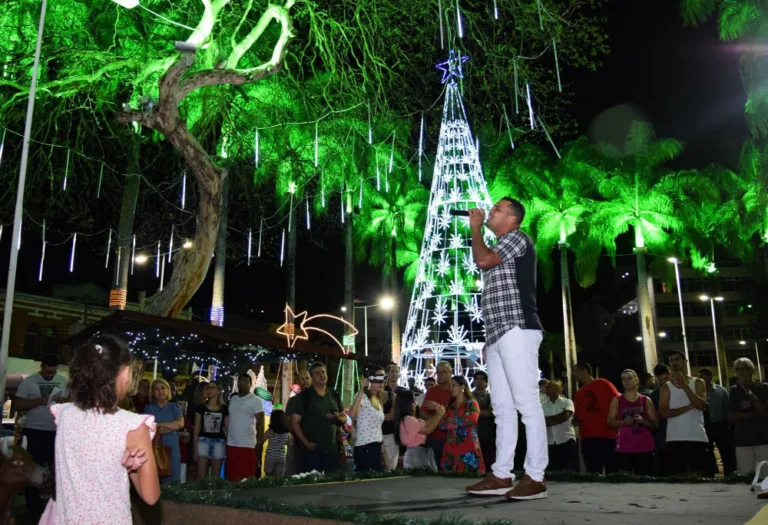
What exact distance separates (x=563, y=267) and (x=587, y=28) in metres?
25.2

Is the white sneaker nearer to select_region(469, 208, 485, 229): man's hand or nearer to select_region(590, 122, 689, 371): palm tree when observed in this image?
select_region(469, 208, 485, 229): man's hand

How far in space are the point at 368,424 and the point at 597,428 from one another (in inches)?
130

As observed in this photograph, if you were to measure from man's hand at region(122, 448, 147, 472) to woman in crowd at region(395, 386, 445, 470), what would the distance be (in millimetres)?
7193

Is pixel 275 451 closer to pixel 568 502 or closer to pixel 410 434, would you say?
pixel 410 434

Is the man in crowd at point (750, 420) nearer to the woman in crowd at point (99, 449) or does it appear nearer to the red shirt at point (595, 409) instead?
the red shirt at point (595, 409)

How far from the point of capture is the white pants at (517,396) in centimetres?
519

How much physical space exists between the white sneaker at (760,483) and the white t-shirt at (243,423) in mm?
7126

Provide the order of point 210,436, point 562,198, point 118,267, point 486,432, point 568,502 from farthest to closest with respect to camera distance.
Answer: point 562,198 < point 118,267 < point 486,432 < point 210,436 < point 568,502

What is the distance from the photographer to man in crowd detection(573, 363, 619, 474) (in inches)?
393

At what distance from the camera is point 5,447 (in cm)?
482

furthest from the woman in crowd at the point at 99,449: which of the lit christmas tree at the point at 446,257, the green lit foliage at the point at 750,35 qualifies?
the lit christmas tree at the point at 446,257

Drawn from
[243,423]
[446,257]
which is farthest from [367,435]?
[446,257]

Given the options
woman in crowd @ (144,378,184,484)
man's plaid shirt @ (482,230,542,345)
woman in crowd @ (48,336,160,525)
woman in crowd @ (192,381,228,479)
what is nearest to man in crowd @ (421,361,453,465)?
woman in crowd @ (192,381,228,479)

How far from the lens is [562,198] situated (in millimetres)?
36281
